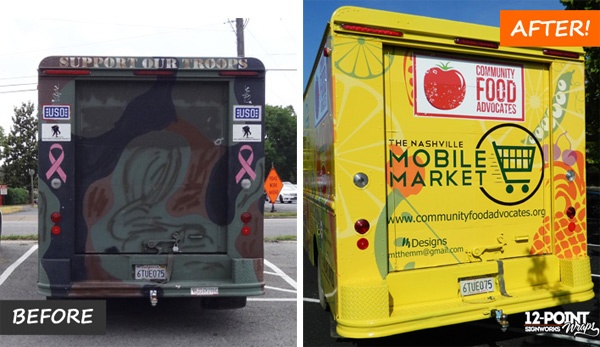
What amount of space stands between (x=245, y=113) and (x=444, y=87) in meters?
2.06

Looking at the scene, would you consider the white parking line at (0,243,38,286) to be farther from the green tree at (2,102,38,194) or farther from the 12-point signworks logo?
the green tree at (2,102,38,194)

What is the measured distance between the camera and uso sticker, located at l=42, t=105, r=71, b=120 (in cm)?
491

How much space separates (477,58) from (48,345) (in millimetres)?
4876

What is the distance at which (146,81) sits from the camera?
504 cm

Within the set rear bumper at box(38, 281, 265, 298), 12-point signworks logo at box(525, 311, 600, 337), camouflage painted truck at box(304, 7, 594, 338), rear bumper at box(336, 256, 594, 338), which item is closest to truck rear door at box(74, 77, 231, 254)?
rear bumper at box(38, 281, 265, 298)

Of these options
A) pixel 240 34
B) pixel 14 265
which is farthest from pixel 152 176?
pixel 240 34

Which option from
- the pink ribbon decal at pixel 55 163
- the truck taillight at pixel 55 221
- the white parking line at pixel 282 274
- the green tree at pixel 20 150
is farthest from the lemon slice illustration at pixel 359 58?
the green tree at pixel 20 150

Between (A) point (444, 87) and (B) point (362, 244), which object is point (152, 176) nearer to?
(B) point (362, 244)

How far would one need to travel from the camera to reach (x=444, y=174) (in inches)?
163

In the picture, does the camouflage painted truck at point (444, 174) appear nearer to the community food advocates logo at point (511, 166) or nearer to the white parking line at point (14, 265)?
→ the community food advocates logo at point (511, 166)

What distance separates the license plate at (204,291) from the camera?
499cm

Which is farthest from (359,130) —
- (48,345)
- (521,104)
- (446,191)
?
(48,345)

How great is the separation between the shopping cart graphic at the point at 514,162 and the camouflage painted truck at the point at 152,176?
2376 millimetres

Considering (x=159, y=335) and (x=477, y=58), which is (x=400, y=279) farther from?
(x=159, y=335)
